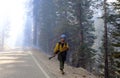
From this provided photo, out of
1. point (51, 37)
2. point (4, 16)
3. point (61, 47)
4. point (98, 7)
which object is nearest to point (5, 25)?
point (4, 16)

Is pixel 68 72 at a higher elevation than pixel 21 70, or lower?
lower

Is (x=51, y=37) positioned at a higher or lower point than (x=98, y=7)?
lower

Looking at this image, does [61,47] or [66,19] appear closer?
[61,47]

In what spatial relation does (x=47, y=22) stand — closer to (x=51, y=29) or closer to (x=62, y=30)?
(x=51, y=29)

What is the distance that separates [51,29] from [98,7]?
2227cm

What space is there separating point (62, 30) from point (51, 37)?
45.6ft

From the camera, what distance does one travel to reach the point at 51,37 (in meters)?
50.8

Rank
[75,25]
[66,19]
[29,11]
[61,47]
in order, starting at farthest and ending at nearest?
[29,11] < [66,19] < [75,25] < [61,47]

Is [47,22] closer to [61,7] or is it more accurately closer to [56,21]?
[56,21]

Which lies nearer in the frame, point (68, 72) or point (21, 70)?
point (21, 70)

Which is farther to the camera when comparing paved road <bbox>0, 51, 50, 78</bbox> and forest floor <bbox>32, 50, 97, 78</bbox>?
forest floor <bbox>32, 50, 97, 78</bbox>

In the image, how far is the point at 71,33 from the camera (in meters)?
37.4

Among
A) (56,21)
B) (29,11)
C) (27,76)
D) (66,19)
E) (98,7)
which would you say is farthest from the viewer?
(29,11)

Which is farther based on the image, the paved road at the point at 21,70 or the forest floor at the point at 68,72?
the forest floor at the point at 68,72
